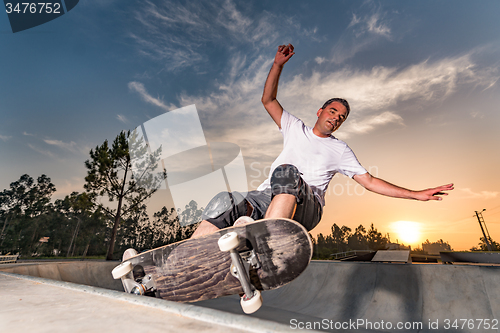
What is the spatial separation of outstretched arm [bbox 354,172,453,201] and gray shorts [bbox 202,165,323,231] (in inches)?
31.8

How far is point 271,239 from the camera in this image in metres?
1.95

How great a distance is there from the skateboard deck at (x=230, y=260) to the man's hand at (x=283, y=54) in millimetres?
2003

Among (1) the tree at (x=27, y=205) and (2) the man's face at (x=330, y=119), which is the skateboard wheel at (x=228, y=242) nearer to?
(2) the man's face at (x=330, y=119)

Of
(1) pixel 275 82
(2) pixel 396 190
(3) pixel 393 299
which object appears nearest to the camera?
(2) pixel 396 190

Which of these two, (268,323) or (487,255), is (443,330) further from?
(487,255)

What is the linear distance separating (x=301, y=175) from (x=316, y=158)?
0.29 m

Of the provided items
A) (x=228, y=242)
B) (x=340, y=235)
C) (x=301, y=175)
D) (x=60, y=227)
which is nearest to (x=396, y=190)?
(x=301, y=175)

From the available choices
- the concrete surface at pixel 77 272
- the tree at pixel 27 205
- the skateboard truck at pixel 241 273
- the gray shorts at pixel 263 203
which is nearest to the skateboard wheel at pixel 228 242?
the skateboard truck at pixel 241 273

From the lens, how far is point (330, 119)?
10.0 feet

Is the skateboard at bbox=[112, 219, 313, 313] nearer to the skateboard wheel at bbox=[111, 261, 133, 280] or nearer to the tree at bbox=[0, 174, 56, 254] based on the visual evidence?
the skateboard wheel at bbox=[111, 261, 133, 280]

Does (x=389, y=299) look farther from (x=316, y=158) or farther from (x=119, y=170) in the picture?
(x=119, y=170)

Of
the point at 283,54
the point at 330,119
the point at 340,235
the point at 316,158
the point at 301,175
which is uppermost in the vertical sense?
the point at 283,54

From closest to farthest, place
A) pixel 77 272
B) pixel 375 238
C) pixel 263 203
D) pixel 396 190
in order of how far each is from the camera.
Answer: pixel 263 203, pixel 396 190, pixel 77 272, pixel 375 238

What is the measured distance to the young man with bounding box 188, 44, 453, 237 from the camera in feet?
7.29
